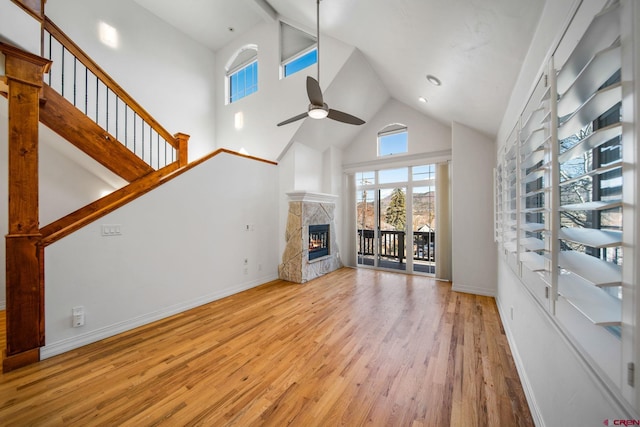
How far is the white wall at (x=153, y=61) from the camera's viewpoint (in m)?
4.56

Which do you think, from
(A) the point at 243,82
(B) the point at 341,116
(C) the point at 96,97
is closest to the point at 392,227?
(B) the point at 341,116

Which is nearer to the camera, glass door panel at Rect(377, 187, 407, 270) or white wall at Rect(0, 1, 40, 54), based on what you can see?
white wall at Rect(0, 1, 40, 54)

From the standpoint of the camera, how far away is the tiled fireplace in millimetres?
4762

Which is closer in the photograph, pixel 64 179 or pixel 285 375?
pixel 285 375

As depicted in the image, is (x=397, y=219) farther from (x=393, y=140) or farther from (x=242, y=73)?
(x=242, y=73)

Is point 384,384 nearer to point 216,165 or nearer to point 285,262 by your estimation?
point 285,262

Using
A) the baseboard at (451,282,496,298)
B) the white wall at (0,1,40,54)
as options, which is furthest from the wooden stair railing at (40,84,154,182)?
the baseboard at (451,282,496,298)

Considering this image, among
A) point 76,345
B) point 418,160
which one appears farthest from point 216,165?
point 418,160

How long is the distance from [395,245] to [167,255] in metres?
4.67

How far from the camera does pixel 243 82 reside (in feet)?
20.4

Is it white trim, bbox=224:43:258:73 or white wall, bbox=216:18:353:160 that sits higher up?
white trim, bbox=224:43:258:73

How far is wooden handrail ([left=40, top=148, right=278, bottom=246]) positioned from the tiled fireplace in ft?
3.87

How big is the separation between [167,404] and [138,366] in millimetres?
689

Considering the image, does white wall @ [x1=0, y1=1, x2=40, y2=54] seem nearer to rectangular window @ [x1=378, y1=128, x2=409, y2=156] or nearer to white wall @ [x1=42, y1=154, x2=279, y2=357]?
white wall @ [x1=42, y1=154, x2=279, y2=357]
